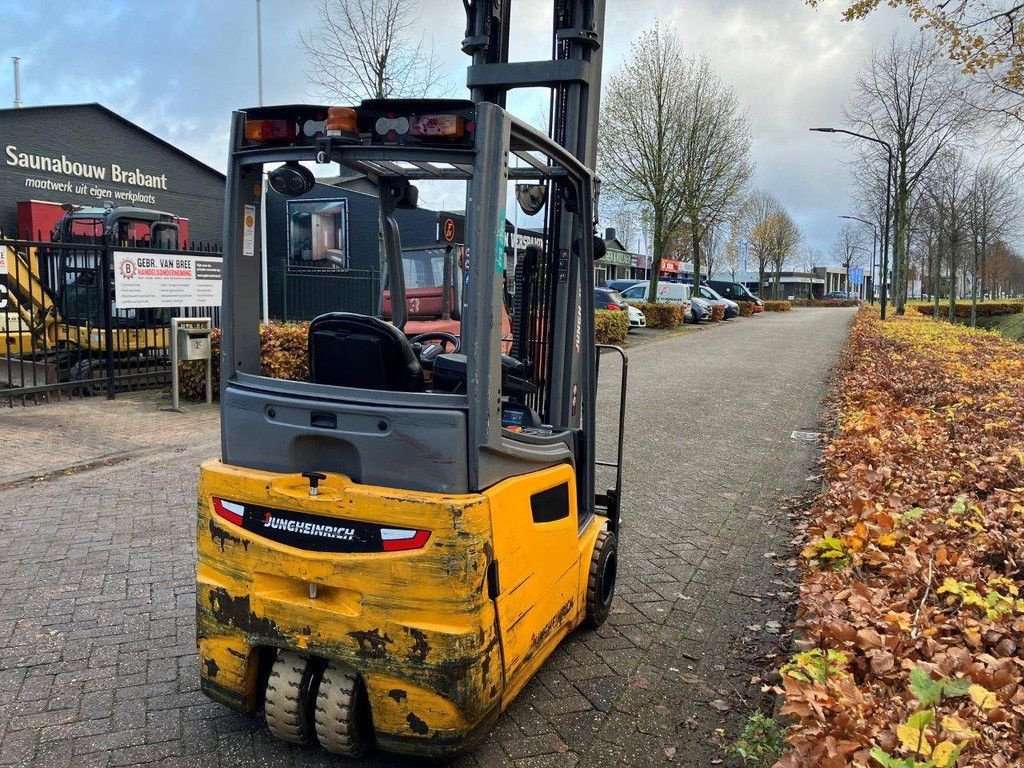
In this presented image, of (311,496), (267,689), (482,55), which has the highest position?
(482,55)

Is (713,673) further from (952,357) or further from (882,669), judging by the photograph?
(952,357)

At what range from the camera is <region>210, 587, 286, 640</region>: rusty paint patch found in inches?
117

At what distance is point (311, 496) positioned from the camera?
2879 mm

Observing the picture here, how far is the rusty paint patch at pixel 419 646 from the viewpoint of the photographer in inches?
108

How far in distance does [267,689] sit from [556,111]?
10.4 ft

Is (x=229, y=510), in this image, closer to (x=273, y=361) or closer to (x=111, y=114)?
(x=273, y=361)

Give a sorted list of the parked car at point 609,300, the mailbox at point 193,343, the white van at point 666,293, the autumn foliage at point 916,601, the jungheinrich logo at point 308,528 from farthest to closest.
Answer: the white van at point 666,293 → the parked car at point 609,300 → the mailbox at point 193,343 → the jungheinrich logo at point 308,528 → the autumn foliage at point 916,601

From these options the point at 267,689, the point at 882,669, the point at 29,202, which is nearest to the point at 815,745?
the point at 882,669

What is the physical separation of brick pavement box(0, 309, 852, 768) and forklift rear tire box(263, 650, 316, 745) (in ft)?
0.74

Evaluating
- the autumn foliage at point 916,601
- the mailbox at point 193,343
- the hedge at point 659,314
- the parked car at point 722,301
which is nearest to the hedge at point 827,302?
the parked car at point 722,301

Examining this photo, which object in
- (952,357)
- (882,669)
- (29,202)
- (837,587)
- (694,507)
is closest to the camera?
(882,669)

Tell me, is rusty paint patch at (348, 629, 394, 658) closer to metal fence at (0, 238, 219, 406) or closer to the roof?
metal fence at (0, 238, 219, 406)

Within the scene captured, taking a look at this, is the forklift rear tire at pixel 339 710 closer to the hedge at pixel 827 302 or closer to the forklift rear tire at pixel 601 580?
the forklift rear tire at pixel 601 580

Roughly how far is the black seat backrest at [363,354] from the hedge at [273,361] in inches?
233
